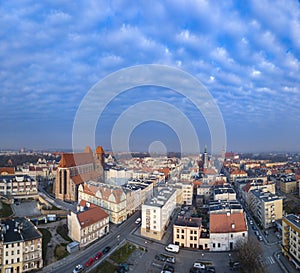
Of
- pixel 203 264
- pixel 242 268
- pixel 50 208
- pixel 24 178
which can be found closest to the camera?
pixel 242 268

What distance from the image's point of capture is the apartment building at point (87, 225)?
15.0 m

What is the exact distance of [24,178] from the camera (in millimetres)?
27125

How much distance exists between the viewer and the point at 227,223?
49.3ft

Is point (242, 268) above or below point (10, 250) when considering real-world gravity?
below

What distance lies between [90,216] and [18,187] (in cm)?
1400

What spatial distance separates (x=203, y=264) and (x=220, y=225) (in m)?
2.78

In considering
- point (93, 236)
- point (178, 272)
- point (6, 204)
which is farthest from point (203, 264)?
point (6, 204)

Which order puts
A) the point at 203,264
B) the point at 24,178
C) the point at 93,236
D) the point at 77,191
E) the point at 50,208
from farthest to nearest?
the point at 24,178 → the point at 77,191 → the point at 50,208 → the point at 93,236 → the point at 203,264

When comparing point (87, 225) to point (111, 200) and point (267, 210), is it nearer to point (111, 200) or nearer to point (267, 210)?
point (111, 200)

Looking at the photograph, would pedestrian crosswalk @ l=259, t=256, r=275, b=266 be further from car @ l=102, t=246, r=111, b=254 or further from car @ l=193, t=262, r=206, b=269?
A: car @ l=102, t=246, r=111, b=254

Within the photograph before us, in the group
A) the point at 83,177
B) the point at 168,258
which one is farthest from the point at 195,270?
the point at 83,177

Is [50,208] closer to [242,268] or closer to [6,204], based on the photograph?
[6,204]

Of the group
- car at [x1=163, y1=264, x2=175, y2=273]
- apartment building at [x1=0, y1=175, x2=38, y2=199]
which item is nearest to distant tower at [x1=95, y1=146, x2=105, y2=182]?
apartment building at [x1=0, y1=175, x2=38, y2=199]

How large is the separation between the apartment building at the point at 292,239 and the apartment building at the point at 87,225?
10217 millimetres
